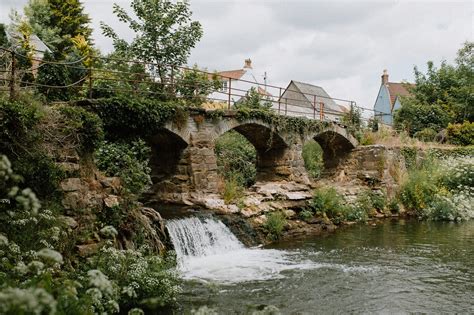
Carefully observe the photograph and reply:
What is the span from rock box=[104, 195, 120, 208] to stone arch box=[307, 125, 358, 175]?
10.5 m

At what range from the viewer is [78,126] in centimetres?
740

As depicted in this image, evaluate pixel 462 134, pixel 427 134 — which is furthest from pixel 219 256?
pixel 427 134

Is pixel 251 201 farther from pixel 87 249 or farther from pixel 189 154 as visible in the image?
pixel 87 249

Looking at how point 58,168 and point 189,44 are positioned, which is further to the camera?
point 189,44

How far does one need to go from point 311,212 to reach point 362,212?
2345mm

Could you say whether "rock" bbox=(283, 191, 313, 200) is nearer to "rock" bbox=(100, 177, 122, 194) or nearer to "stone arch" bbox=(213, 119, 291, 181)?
"stone arch" bbox=(213, 119, 291, 181)

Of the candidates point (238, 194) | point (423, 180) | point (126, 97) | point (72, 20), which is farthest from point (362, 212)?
point (72, 20)

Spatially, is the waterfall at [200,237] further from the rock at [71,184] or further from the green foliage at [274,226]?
the rock at [71,184]

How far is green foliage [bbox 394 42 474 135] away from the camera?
85.2ft

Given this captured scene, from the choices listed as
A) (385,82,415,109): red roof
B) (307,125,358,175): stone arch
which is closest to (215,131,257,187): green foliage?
(307,125,358,175): stone arch

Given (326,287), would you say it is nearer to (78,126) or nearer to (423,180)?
(78,126)

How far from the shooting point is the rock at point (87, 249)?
660 centimetres

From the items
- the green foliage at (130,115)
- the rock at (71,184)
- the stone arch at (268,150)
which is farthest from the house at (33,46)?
the stone arch at (268,150)

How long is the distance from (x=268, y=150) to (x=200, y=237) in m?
6.76
